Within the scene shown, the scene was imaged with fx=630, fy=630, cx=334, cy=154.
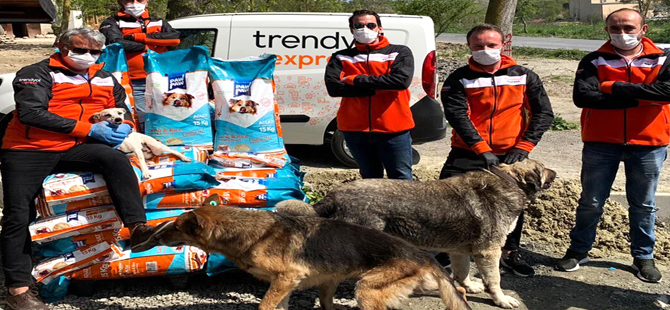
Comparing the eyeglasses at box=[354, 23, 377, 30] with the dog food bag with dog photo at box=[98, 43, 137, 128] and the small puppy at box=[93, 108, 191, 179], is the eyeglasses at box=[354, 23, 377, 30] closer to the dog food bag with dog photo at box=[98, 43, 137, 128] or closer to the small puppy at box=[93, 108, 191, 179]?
the small puppy at box=[93, 108, 191, 179]

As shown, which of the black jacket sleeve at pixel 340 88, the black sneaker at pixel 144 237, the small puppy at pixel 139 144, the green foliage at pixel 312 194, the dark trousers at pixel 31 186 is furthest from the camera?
the green foliage at pixel 312 194

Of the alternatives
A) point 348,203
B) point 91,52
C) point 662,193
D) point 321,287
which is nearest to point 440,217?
point 348,203

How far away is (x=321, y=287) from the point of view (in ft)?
14.1

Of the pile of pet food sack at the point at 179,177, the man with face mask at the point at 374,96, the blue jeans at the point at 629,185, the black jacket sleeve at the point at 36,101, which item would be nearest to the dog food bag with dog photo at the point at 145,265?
the pile of pet food sack at the point at 179,177

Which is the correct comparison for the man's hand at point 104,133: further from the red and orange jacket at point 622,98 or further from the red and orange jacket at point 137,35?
the red and orange jacket at point 622,98

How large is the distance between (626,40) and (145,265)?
12.7 feet

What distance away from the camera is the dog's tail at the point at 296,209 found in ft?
14.1

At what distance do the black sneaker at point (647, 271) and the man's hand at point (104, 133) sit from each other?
421cm

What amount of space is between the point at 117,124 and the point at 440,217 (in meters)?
2.40

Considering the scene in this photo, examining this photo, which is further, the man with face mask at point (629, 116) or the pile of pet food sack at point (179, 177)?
the man with face mask at point (629, 116)

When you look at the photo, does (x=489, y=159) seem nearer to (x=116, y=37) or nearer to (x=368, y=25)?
(x=368, y=25)

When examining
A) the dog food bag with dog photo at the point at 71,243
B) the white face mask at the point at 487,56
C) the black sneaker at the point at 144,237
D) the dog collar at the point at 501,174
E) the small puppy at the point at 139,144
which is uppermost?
the white face mask at the point at 487,56

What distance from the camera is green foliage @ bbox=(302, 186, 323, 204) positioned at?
6.91 meters

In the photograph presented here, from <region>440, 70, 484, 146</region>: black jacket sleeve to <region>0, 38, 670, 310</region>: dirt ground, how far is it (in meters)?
1.22
